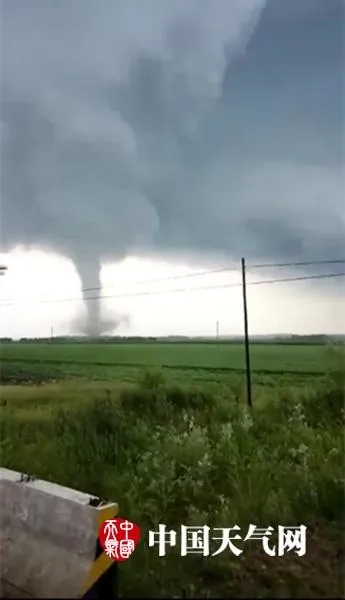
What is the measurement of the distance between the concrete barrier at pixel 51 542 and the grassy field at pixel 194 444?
10 cm

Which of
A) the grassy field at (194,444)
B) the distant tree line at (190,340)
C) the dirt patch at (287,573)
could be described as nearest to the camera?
the dirt patch at (287,573)

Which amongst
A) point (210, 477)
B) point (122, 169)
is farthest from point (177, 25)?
point (210, 477)

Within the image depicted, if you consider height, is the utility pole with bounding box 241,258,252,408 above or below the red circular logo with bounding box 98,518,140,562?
above

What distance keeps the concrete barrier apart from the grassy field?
0.33ft

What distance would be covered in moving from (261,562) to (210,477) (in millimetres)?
289

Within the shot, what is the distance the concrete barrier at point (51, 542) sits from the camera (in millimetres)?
1600

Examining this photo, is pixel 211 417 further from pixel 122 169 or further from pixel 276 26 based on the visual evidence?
pixel 276 26

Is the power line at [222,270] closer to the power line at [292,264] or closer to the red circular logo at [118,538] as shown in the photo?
the power line at [292,264]

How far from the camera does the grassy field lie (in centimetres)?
167

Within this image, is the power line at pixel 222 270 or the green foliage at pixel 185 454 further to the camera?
the power line at pixel 222 270

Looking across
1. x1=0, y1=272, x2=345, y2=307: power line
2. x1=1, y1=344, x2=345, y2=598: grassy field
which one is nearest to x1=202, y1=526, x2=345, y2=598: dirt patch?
x1=1, y1=344, x2=345, y2=598: grassy field

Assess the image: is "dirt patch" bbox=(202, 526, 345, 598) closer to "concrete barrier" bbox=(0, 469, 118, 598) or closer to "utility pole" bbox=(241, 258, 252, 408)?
"concrete barrier" bbox=(0, 469, 118, 598)

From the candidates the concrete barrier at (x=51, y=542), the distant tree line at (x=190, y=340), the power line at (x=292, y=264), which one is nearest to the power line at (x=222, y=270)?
the power line at (x=292, y=264)

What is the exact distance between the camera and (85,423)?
2059mm
